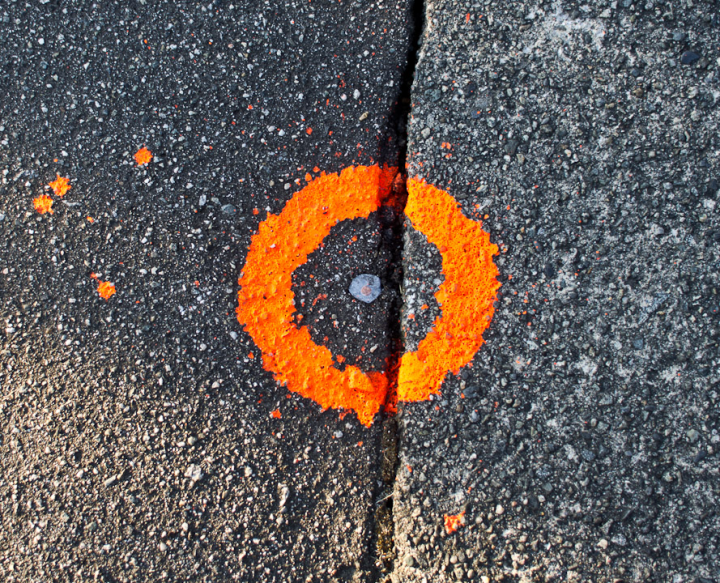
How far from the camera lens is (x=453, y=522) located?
149 cm

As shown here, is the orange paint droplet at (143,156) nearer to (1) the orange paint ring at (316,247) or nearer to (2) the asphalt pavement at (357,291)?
(2) the asphalt pavement at (357,291)

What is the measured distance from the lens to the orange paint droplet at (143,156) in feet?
5.52

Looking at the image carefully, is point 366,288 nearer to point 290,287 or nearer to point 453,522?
point 290,287

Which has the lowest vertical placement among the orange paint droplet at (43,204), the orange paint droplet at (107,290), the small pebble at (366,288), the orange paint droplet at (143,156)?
the orange paint droplet at (107,290)

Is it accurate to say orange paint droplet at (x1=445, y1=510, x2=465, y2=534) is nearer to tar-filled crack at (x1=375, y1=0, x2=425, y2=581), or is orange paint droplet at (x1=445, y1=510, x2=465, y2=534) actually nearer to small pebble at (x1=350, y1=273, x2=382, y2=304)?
tar-filled crack at (x1=375, y1=0, x2=425, y2=581)

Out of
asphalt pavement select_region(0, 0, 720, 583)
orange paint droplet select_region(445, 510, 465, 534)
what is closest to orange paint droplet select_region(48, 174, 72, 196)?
asphalt pavement select_region(0, 0, 720, 583)

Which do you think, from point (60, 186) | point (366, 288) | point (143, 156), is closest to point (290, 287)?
point (366, 288)

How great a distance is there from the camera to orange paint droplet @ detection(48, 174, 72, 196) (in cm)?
169

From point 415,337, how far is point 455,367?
0.18 meters

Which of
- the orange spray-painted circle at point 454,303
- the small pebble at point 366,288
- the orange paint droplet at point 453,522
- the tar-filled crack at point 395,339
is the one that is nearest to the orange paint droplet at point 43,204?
the small pebble at point 366,288

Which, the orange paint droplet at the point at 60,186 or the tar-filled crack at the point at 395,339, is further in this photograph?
the orange paint droplet at the point at 60,186

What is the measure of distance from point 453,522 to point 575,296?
35.6 inches

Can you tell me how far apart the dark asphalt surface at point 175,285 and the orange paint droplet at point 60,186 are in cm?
3

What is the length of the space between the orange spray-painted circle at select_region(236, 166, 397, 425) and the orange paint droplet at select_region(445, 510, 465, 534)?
0.42 metres
